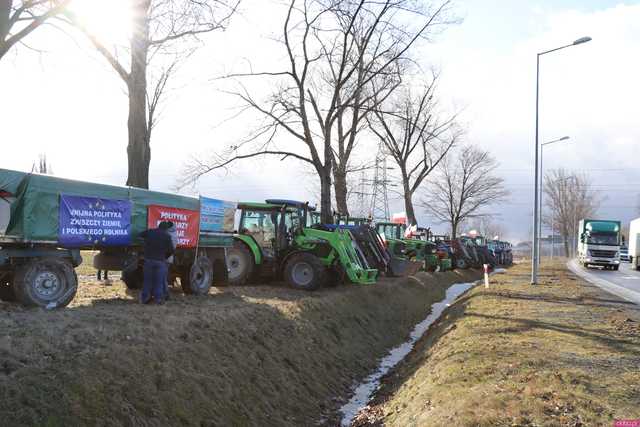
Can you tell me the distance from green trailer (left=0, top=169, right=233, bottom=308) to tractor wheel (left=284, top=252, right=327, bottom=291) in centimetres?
497

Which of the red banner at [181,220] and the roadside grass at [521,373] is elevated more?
the red banner at [181,220]

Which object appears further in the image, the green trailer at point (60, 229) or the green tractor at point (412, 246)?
the green tractor at point (412, 246)

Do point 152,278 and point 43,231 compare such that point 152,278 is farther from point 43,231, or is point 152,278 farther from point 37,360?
point 37,360

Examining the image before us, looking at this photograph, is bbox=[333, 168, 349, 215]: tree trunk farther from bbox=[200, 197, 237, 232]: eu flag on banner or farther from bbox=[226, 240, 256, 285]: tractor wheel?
bbox=[200, 197, 237, 232]: eu flag on banner

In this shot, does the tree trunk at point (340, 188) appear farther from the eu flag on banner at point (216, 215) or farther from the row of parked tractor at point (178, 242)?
the eu flag on banner at point (216, 215)

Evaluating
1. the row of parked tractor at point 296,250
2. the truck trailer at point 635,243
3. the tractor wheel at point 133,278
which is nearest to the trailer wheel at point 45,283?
the tractor wheel at point 133,278

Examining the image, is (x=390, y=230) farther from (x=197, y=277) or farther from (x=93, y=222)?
(x=93, y=222)

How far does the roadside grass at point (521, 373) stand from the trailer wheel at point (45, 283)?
517cm

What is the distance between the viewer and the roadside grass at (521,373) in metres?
6.41

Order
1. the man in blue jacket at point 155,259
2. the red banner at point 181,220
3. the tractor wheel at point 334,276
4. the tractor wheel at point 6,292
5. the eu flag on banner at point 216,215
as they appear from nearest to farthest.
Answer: the tractor wheel at point 6,292 < the man in blue jacket at point 155,259 < the red banner at point 181,220 < the eu flag on banner at point 216,215 < the tractor wheel at point 334,276

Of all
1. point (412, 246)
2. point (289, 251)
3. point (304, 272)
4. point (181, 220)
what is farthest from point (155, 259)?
point (412, 246)

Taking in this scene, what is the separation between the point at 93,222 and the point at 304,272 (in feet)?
23.7

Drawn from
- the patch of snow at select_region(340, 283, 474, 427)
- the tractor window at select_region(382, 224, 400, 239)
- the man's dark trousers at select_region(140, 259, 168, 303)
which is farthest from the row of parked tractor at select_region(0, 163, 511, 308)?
the tractor window at select_region(382, 224, 400, 239)

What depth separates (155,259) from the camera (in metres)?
10.6
